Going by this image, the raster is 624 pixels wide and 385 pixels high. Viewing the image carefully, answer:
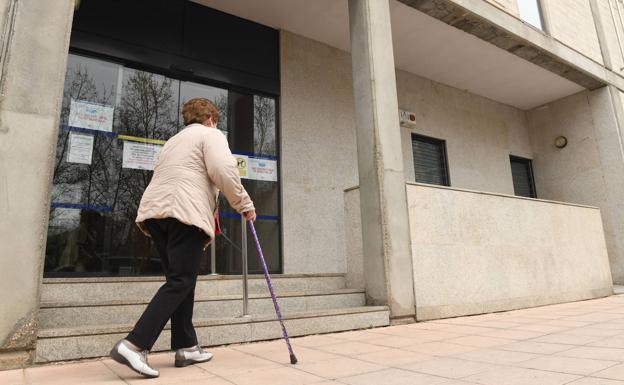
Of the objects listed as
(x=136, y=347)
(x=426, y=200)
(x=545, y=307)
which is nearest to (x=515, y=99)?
(x=545, y=307)

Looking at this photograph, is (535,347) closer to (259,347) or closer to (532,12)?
(259,347)

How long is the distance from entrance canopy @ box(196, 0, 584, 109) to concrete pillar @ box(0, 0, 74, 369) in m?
3.46

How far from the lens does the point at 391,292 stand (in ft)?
13.9

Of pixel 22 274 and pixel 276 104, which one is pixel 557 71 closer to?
pixel 276 104

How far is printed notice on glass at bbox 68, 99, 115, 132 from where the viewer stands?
4.90 meters

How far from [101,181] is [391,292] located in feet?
11.4

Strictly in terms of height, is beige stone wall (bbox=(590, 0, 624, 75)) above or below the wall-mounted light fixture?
above

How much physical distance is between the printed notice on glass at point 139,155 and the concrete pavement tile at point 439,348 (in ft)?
12.1

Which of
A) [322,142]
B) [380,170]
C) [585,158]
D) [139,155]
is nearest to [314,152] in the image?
[322,142]

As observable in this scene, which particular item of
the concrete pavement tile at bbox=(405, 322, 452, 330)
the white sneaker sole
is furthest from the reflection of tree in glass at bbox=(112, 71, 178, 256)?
the concrete pavement tile at bbox=(405, 322, 452, 330)

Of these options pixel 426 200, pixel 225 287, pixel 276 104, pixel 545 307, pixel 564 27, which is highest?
pixel 564 27

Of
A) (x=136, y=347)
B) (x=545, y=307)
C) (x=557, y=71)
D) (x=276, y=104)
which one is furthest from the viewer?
(x=557, y=71)

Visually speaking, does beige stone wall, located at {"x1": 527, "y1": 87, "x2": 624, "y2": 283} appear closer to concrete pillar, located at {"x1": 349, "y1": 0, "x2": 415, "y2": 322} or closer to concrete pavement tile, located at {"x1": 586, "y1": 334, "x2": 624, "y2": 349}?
concrete pillar, located at {"x1": 349, "y1": 0, "x2": 415, "y2": 322}

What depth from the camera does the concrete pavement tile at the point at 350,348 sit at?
2909 millimetres
